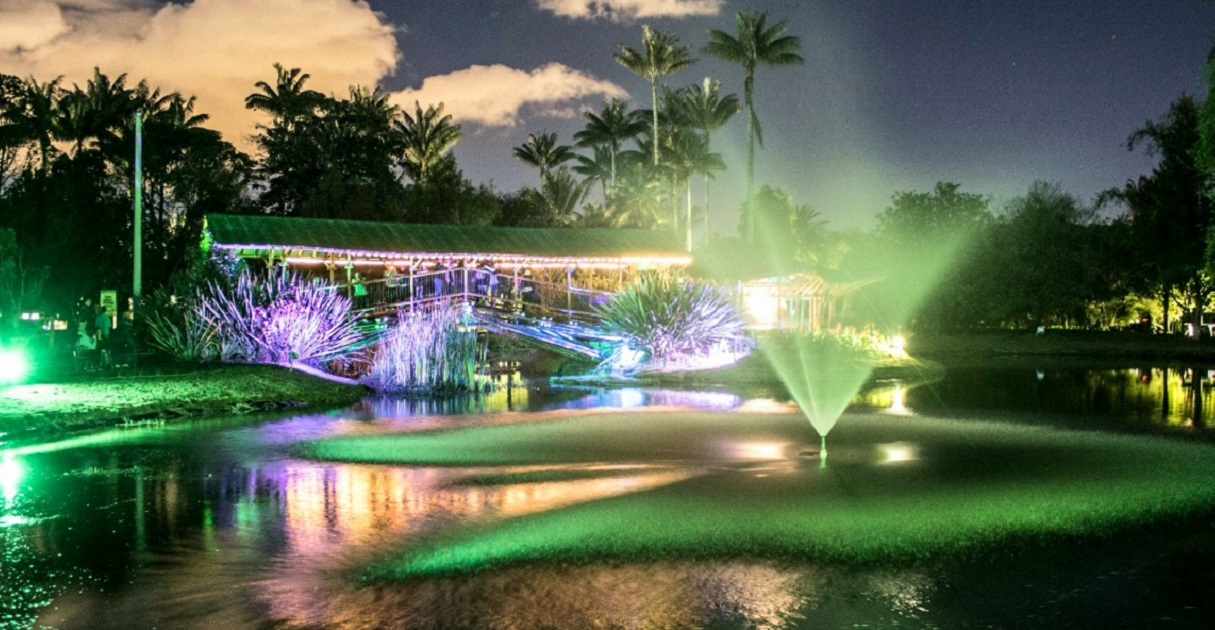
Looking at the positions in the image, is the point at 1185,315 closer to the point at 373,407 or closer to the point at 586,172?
the point at 586,172

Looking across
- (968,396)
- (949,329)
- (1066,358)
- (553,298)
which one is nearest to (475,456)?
(968,396)

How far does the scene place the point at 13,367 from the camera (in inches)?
942

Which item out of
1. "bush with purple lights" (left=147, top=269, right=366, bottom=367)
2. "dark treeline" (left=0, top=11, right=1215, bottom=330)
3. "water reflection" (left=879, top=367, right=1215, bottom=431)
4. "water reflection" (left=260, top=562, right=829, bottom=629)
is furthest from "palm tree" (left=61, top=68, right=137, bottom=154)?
"water reflection" (left=260, top=562, right=829, bottom=629)

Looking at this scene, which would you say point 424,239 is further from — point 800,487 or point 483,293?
point 800,487

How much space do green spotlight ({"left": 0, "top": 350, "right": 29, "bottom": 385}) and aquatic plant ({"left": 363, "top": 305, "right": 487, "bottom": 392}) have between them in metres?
7.37

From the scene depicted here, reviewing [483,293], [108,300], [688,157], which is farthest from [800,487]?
[688,157]

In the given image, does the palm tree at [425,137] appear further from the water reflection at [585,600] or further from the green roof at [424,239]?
the water reflection at [585,600]

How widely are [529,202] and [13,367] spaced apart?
52797mm

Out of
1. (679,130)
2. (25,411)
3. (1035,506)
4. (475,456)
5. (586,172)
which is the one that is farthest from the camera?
(586,172)

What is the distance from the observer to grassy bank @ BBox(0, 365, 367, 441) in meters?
17.3

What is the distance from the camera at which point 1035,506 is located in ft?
35.6

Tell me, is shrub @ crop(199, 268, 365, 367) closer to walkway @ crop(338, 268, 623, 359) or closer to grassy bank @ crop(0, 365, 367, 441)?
grassy bank @ crop(0, 365, 367, 441)

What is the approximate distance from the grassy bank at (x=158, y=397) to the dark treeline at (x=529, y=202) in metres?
22.7

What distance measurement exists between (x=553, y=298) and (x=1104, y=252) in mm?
32840
